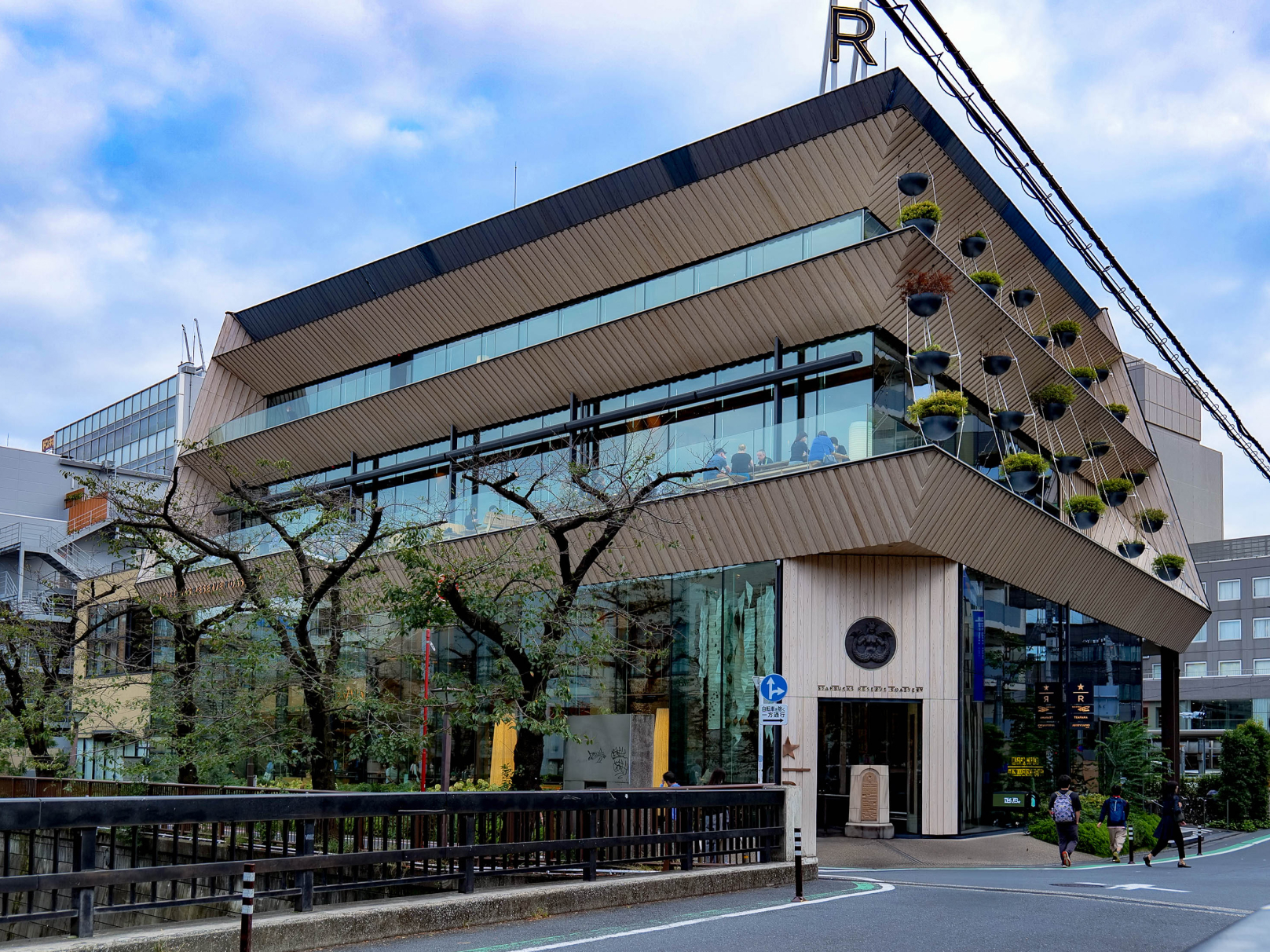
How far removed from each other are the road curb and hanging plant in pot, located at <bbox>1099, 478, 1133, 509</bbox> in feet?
79.5

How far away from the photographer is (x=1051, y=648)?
3114cm

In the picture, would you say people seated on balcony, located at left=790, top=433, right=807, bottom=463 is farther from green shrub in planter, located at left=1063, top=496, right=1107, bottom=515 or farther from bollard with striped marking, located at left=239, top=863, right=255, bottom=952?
bollard with striped marking, located at left=239, top=863, right=255, bottom=952

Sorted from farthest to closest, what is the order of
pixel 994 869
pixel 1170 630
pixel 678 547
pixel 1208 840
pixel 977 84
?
1. pixel 1170 630
2. pixel 1208 840
3. pixel 977 84
4. pixel 678 547
5. pixel 994 869

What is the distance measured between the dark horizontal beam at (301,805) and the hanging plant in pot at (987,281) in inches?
638

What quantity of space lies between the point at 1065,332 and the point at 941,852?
1703 cm

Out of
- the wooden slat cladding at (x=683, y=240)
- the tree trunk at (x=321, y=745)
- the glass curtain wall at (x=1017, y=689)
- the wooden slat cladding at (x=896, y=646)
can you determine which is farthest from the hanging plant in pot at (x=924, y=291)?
the tree trunk at (x=321, y=745)

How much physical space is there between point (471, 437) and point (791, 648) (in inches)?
530

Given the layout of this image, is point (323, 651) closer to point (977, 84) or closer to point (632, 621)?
point (632, 621)

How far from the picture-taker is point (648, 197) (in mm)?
29938

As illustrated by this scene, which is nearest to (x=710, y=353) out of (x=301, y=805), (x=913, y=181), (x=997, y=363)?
(x=913, y=181)

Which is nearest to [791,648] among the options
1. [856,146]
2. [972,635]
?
[972,635]

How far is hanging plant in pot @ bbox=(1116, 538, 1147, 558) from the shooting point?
36781mm

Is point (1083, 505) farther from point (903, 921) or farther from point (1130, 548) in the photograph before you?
point (903, 921)

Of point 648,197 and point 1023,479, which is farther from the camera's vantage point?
point 648,197
